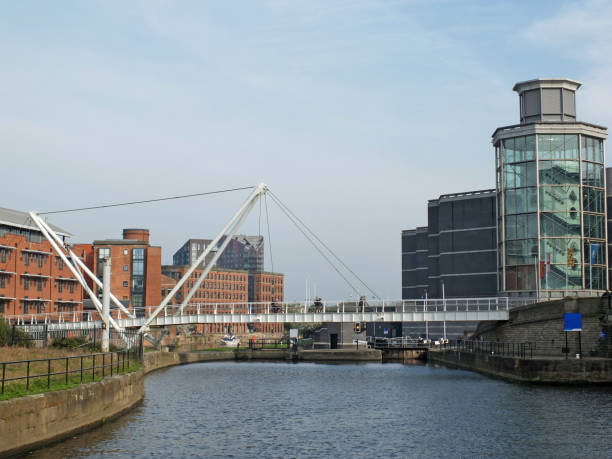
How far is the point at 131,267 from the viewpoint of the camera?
16100 cm

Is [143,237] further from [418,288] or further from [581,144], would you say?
[581,144]

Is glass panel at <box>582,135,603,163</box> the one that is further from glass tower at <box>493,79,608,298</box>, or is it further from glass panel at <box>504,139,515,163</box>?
glass panel at <box>504,139,515,163</box>

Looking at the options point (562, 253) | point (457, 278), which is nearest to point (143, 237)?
point (457, 278)

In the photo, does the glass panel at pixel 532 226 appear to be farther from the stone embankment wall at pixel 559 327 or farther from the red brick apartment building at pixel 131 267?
the red brick apartment building at pixel 131 267

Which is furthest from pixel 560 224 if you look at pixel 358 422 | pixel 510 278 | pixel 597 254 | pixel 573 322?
pixel 358 422

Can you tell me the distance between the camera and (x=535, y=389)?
175ft

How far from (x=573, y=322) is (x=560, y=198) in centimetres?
5230

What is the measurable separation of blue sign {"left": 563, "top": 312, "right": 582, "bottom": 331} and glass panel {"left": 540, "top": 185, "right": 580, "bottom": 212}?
168ft

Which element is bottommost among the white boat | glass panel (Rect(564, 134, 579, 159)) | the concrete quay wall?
the white boat

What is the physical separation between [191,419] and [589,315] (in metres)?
33.8

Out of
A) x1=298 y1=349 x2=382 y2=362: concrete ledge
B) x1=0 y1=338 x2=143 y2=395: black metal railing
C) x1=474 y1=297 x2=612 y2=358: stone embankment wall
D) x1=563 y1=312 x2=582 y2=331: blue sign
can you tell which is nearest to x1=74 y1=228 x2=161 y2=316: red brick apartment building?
x1=298 y1=349 x2=382 y2=362: concrete ledge

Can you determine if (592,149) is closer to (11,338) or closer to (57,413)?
(11,338)

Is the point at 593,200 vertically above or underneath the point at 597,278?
above

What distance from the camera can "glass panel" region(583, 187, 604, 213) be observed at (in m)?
108
